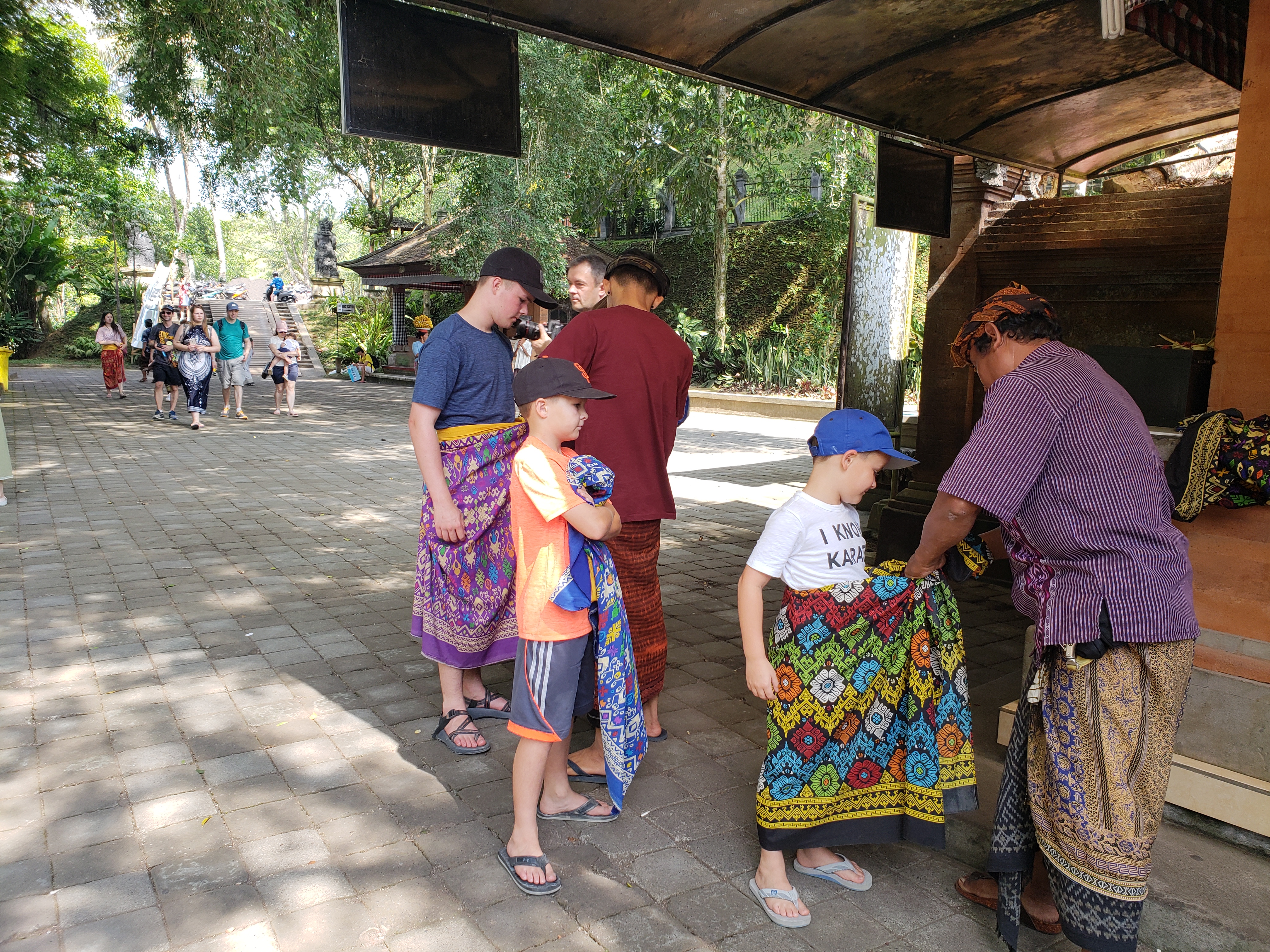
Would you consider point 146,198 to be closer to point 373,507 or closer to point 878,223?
point 373,507

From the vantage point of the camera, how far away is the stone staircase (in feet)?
91.4

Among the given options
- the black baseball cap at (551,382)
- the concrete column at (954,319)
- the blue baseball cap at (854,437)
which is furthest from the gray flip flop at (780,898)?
the concrete column at (954,319)

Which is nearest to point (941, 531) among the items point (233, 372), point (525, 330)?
point (525, 330)

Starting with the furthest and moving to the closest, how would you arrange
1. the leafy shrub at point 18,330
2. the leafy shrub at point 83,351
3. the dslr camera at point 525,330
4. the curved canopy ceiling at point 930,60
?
the leafy shrub at point 83,351 → the leafy shrub at point 18,330 → the curved canopy ceiling at point 930,60 → the dslr camera at point 525,330

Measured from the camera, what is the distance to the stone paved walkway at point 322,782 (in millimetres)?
2414

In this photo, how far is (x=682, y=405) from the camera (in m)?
3.56

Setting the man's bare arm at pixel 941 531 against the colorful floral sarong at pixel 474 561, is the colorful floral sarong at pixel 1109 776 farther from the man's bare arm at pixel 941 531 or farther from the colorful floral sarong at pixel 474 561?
the colorful floral sarong at pixel 474 561

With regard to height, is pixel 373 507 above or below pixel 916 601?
below

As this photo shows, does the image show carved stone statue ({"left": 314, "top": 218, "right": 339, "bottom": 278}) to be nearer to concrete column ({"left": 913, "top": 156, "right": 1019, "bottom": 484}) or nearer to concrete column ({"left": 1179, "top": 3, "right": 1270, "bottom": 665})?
concrete column ({"left": 913, "top": 156, "right": 1019, "bottom": 484})

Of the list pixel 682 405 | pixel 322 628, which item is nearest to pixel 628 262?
pixel 682 405

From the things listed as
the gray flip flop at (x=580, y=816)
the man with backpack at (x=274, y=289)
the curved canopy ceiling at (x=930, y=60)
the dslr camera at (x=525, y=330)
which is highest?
the man with backpack at (x=274, y=289)

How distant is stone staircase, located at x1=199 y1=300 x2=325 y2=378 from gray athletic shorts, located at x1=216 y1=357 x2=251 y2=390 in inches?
434

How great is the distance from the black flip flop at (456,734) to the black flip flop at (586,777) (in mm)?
399

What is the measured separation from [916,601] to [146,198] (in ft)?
115
